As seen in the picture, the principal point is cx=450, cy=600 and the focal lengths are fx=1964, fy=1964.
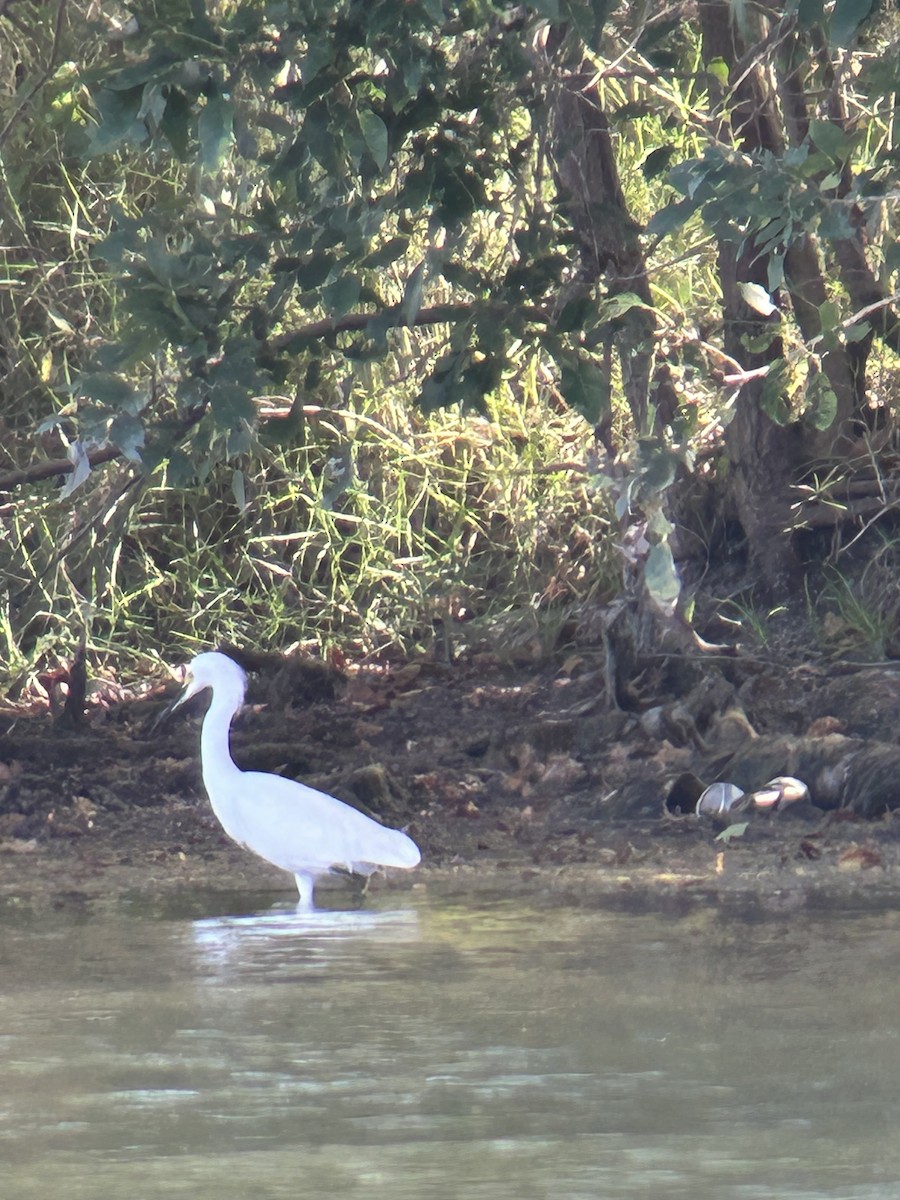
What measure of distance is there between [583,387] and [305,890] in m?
1.90

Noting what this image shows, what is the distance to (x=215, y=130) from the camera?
4.21 m

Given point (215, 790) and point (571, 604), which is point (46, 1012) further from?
point (571, 604)

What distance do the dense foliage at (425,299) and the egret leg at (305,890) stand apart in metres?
1.29

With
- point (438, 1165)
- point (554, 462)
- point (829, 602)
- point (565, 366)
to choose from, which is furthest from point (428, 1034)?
point (554, 462)

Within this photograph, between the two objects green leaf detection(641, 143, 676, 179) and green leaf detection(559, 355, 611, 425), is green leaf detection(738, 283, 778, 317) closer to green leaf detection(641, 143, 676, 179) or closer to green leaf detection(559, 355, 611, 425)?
green leaf detection(559, 355, 611, 425)

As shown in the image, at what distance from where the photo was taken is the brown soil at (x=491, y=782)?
241 inches

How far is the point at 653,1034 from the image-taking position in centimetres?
407

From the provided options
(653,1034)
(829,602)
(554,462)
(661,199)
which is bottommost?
(653,1034)

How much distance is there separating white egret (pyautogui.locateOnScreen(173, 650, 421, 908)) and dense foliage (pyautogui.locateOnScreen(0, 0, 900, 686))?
40.3 inches

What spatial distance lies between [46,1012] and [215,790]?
2198mm

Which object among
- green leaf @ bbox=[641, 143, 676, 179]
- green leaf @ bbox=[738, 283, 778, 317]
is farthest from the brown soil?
green leaf @ bbox=[641, 143, 676, 179]

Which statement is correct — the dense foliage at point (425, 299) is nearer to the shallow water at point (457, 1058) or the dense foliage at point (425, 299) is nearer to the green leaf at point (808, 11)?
the green leaf at point (808, 11)

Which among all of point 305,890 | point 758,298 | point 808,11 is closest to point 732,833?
point 305,890

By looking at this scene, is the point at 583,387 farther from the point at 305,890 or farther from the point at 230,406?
the point at 305,890
